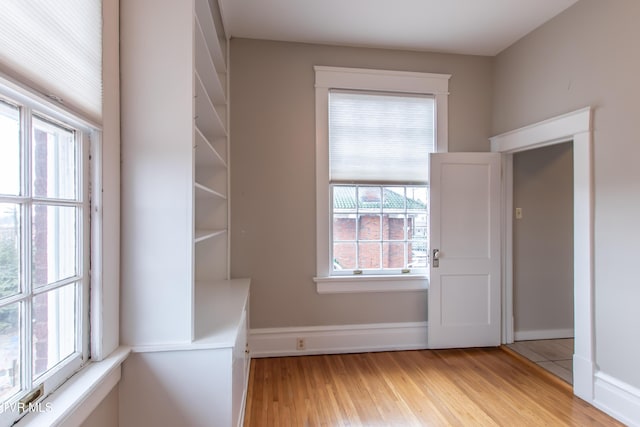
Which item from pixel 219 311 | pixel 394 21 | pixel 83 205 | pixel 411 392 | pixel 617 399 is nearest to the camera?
pixel 83 205

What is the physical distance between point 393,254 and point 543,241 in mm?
1657

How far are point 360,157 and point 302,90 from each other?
865 mm

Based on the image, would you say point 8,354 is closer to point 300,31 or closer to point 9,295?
point 9,295

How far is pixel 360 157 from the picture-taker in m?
3.11

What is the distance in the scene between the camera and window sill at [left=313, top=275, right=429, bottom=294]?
3.03m

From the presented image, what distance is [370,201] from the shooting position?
3160 mm

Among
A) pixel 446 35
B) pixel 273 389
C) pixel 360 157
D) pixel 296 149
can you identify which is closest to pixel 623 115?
pixel 446 35

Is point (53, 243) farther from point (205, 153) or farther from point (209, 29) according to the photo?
point (209, 29)

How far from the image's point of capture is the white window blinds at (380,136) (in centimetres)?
308

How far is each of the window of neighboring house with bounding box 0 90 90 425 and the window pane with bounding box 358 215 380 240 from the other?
92.7 inches

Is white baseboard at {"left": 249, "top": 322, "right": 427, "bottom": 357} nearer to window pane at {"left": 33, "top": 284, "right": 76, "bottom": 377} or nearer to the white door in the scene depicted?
the white door

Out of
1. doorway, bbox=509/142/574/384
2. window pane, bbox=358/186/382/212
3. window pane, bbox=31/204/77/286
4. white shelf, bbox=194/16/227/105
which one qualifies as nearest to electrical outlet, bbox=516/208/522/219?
doorway, bbox=509/142/574/384

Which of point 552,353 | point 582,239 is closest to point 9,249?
point 582,239

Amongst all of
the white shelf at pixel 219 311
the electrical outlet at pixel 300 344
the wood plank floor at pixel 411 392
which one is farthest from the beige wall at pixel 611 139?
the white shelf at pixel 219 311
